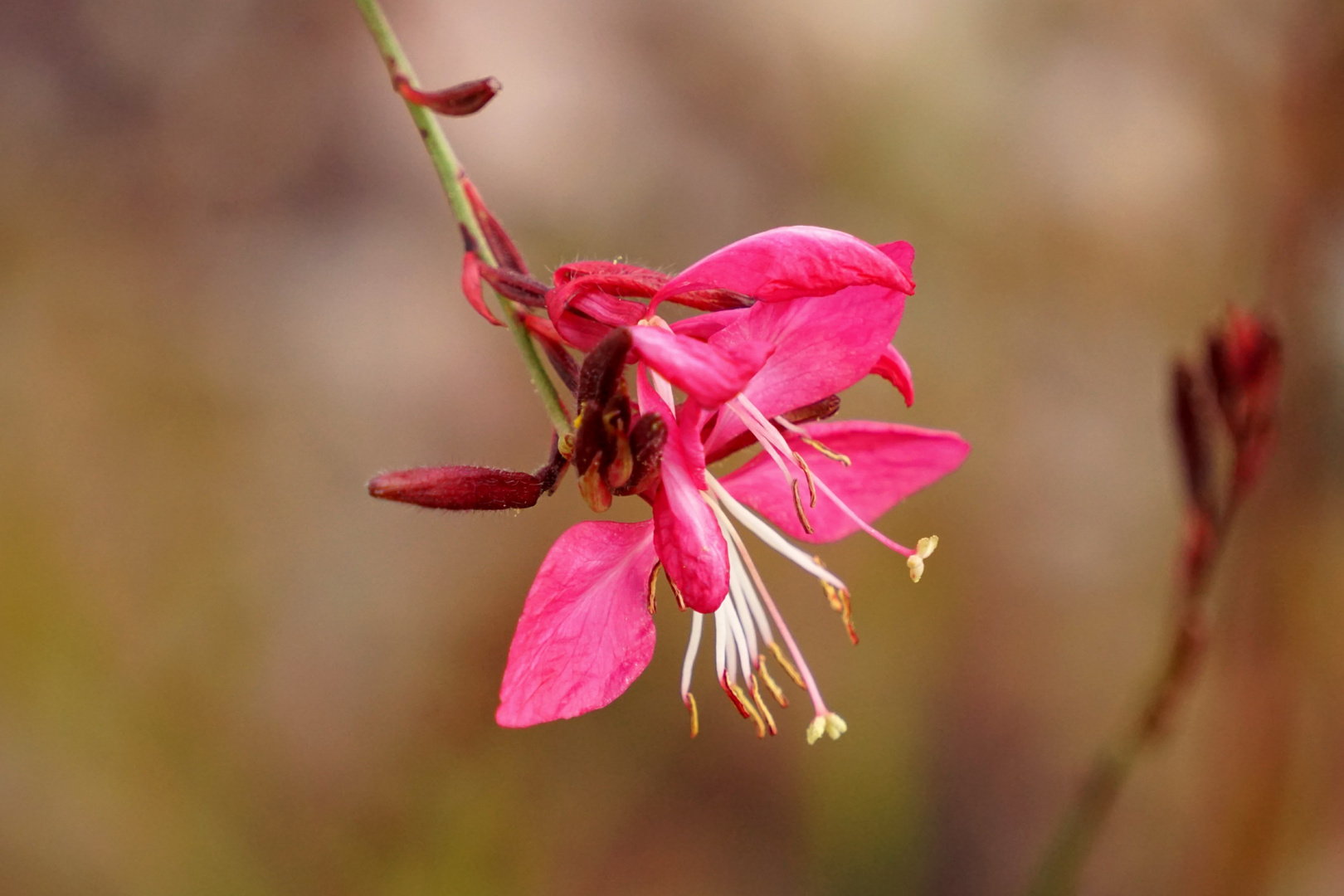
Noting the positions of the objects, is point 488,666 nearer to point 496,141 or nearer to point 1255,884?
point 496,141

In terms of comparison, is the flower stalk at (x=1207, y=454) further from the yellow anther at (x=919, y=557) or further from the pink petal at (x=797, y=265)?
the pink petal at (x=797, y=265)

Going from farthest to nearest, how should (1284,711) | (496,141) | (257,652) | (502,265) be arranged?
(496,141) → (1284,711) → (257,652) → (502,265)

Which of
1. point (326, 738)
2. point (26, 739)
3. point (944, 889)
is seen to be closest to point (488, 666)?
point (326, 738)

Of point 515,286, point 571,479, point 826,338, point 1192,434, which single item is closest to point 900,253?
point 826,338

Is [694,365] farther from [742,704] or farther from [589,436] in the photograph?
[742,704]

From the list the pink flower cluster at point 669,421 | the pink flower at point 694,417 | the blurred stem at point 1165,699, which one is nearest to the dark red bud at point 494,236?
the pink flower cluster at point 669,421

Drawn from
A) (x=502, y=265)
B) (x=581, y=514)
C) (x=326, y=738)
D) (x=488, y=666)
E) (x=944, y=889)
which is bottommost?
(x=944, y=889)

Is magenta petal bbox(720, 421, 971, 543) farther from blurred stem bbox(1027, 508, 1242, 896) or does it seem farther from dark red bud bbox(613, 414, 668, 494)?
blurred stem bbox(1027, 508, 1242, 896)
